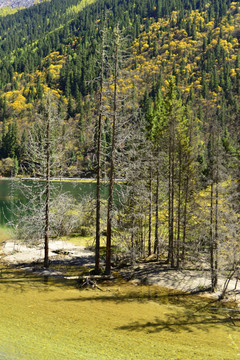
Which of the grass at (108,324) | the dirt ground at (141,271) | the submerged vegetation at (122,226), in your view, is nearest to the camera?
the grass at (108,324)

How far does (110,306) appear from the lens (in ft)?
49.4

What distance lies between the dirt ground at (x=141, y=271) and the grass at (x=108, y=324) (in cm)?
156

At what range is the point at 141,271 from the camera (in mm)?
21844

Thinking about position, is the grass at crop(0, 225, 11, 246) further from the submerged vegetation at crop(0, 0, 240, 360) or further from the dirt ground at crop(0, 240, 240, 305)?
the dirt ground at crop(0, 240, 240, 305)

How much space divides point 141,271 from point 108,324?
30.6ft

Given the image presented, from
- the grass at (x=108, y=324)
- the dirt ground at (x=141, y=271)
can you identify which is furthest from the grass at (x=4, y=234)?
the grass at (x=108, y=324)

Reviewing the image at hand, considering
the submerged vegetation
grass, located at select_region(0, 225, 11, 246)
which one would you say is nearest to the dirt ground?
the submerged vegetation

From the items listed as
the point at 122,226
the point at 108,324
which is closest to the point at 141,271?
the point at 122,226

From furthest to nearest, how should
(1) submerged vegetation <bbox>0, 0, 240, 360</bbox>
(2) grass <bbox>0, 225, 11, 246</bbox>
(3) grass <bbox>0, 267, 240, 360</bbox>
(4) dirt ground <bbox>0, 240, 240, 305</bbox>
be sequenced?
(2) grass <bbox>0, 225, 11, 246</bbox>
(4) dirt ground <bbox>0, 240, 240, 305</bbox>
(1) submerged vegetation <bbox>0, 0, 240, 360</bbox>
(3) grass <bbox>0, 267, 240, 360</bbox>

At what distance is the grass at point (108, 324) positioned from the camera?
33.9 feet

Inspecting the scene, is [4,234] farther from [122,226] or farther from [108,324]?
[108,324]

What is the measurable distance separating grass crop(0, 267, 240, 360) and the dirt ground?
1563 mm

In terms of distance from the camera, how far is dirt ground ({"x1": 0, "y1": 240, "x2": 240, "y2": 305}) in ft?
63.2

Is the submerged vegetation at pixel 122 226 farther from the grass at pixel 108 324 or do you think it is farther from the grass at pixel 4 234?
the grass at pixel 4 234
